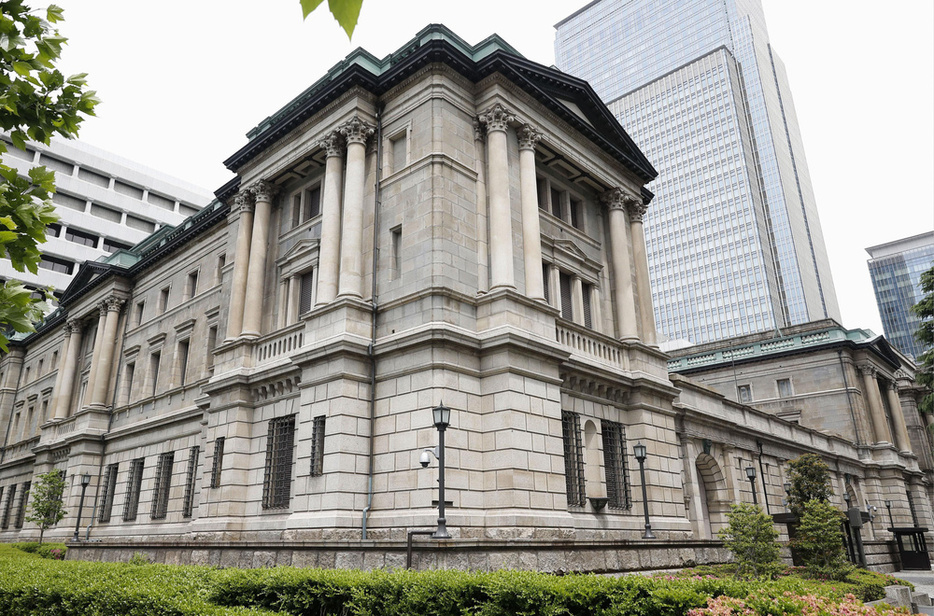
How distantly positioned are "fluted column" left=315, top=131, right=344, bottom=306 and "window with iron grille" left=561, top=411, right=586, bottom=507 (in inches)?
377

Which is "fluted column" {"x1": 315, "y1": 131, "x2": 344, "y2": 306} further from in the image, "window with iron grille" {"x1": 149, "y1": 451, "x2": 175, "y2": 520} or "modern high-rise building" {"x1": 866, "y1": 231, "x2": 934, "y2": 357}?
"modern high-rise building" {"x1": 866, "y1": 231, "x2": 934, "y2": 357}

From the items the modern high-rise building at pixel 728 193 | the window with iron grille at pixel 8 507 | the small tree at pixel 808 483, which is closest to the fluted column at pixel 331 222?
the small tree at pixel 808 483

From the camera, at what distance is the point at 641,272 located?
30.2 m

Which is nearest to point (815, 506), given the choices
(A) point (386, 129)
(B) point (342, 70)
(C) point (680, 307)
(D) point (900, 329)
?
(A) point (386, 129)

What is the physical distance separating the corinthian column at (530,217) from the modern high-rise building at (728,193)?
4113 inches

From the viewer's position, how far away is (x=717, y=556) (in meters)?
24.9

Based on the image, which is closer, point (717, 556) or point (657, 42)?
point (717, 556)

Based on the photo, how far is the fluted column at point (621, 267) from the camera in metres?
28.2

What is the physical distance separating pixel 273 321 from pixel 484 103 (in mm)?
12401

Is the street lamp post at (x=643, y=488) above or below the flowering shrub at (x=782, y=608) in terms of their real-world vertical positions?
above

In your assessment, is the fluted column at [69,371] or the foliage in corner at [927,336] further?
the fluted column at [69,371]

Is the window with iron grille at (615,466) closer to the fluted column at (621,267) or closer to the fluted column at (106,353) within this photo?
the fluted column at (621,267)

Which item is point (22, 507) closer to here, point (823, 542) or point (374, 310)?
point (374, 310)

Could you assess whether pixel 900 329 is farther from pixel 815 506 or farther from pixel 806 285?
pixel 815 506
